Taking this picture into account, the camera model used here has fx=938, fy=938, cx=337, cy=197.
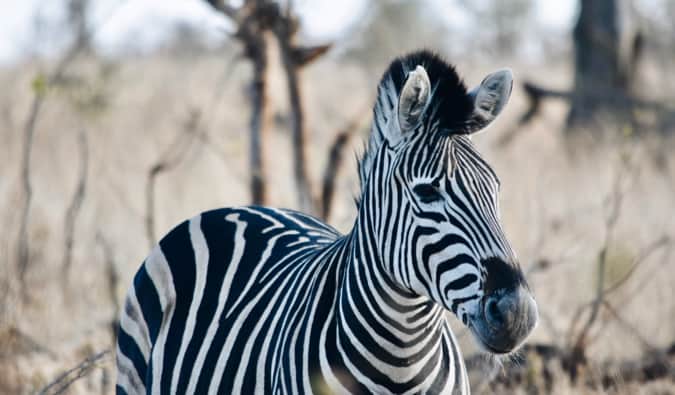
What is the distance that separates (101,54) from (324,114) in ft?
16.4

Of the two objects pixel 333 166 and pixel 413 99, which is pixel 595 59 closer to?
pixel 333 166

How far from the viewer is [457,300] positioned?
2553 mm

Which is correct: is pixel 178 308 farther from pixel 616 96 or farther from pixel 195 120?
pixel 616 96

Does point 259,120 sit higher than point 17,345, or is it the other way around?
point 259,120

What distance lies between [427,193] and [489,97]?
426 millimetres

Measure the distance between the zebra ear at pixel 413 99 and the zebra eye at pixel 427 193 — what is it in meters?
0.22

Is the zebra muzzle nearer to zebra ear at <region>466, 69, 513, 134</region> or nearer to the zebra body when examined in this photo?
the zebra body

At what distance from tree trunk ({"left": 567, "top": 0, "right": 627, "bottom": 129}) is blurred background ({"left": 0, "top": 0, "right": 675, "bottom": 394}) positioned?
0.12ft

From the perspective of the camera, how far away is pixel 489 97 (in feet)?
9.48

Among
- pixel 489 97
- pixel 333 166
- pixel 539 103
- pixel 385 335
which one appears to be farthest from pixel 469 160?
pixel 539 103

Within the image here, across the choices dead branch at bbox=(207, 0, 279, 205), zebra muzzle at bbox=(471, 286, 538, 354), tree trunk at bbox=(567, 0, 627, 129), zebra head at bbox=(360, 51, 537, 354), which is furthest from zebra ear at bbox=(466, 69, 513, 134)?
tree trunk at bbox=(567, 0, 627, 129)

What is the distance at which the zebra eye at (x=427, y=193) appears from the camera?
265 centimetres

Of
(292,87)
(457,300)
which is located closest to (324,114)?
(292,87)

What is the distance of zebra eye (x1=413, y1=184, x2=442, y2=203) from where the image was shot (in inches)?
104
